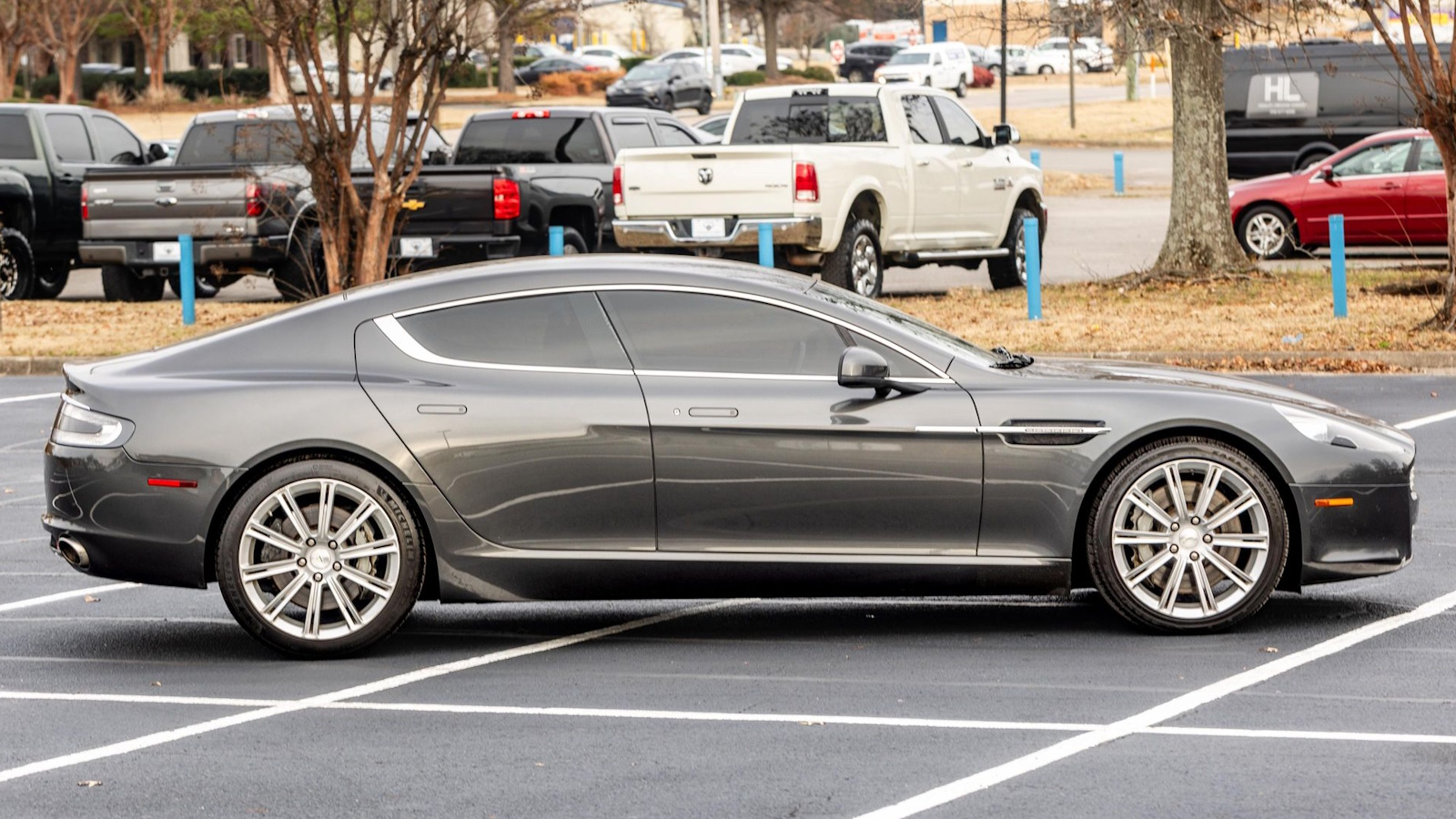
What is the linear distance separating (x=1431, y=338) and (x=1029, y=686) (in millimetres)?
10252

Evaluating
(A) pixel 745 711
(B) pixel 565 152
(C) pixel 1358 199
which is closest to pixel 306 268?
(B) pixel 565 152

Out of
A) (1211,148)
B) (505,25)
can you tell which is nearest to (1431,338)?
(1211,148)

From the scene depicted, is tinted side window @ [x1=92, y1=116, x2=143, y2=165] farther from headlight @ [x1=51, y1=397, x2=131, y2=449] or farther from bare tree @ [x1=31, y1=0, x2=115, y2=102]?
bare tree @ [x1=31, y1=0, x2=115, y2=102]

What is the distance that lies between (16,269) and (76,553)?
1521 cm

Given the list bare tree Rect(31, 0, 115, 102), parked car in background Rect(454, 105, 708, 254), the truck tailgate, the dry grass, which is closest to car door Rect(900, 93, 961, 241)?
the truck tailgate

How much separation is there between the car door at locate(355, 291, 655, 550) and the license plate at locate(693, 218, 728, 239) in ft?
35.4

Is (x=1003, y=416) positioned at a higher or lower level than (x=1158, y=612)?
higher

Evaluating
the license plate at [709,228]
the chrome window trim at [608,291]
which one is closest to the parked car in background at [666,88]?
the license plate at [709,228]

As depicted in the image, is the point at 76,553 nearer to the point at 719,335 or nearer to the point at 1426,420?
the point at 719,335

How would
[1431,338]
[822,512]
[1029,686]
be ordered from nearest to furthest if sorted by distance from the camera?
[1029,686], [822,512], [1431,338]

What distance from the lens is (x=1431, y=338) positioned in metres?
15.3

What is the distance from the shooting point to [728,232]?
17484mm

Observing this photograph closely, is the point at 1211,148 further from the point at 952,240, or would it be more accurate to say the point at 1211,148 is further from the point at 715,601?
the point at 715,601

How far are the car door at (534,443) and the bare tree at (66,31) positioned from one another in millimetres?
54506
